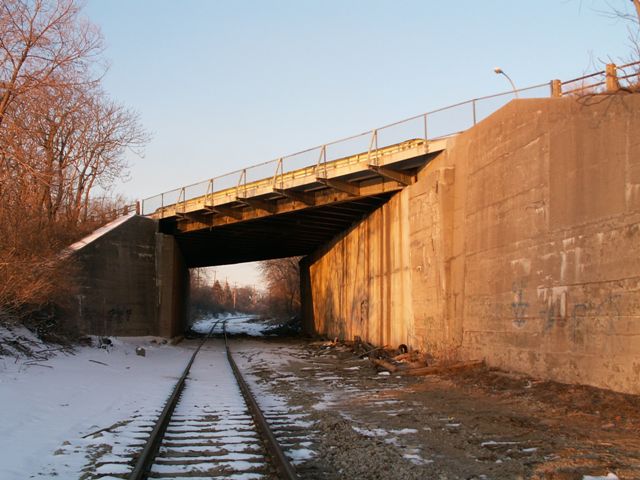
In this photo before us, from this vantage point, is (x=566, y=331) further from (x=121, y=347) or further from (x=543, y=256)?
(x=121, y=347)

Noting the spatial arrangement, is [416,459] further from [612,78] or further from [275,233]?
[275,233]

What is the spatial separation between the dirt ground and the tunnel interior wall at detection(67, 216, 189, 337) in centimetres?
1343

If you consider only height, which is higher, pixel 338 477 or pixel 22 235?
pixel 22 235

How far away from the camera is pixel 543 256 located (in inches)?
478

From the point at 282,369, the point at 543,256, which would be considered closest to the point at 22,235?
the point at 282,369

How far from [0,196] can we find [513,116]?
46.7ft

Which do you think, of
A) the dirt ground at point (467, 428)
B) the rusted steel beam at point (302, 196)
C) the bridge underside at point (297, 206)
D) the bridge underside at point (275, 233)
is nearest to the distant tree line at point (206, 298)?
the bridge underside at point (275, 233)

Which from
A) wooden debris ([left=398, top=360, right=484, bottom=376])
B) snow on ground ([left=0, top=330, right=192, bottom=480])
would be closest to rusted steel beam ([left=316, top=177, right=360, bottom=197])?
wooden debris ([left=398, top=360, right=484, bottom=376])

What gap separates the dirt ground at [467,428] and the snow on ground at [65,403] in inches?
109

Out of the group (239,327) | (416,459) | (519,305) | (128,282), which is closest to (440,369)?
(519,305)

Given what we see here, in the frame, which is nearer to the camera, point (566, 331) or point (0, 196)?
point (566, 331)

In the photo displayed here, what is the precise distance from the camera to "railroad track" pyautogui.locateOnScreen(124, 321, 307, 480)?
622 cm

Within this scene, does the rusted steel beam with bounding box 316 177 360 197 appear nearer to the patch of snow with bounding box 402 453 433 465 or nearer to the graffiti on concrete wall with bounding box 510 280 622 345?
the graffiti on concrete wall with bounding box 510 280 622 345

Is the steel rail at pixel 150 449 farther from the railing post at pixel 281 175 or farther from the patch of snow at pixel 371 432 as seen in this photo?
the railing post at pixel 281 175
